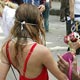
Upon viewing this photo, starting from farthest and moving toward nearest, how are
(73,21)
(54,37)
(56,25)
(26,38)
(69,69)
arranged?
(56,25), (54,37), (73,21), (26,38), (69,69)

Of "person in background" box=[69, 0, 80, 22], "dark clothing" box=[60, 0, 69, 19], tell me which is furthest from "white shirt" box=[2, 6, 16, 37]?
"dark clothing" box=[60, 0, 69, 19]

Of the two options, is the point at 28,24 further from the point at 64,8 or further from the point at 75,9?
the point at 64,8

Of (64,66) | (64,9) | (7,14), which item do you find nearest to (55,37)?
(64,9)

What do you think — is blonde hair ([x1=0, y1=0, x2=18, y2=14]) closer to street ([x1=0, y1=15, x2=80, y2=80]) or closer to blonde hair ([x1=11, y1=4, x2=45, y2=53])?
street ([x1=0, y1=15, x2=80, y2=80])

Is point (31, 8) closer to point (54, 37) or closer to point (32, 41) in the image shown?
point (32, 41)

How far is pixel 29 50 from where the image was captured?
3.15m

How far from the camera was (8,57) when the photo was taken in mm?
3258

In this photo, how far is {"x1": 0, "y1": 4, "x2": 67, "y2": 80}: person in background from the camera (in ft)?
10.3

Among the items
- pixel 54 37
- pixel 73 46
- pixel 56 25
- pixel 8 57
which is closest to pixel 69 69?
pixel 73 46

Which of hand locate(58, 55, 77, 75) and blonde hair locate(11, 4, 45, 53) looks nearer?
hand locate(58, 55, 77, 75)

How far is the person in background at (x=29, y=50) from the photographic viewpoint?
3141mm

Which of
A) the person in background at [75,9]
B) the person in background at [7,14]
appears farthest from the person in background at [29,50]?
the person in background at [75,9]

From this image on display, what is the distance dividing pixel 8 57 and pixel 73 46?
1.92 ft

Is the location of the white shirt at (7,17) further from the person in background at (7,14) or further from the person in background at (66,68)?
the person in background at (66,68)
